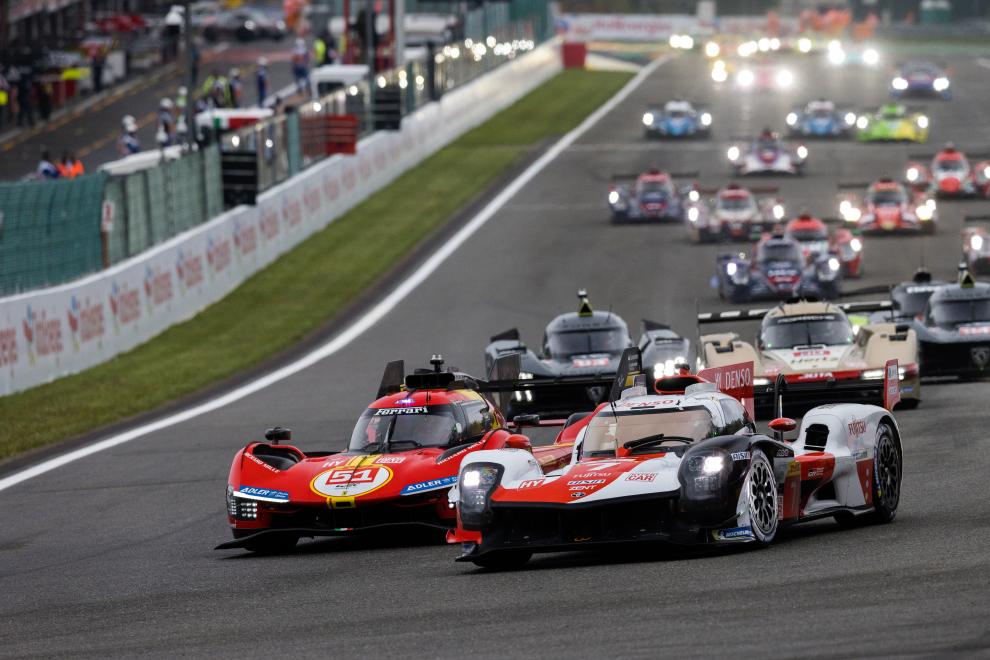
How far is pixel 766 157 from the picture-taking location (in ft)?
196

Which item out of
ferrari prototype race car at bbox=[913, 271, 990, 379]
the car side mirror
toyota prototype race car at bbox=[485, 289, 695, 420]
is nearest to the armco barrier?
toyota prototype race car at bbox=[485, 289, 695, 420]

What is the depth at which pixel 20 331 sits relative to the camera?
2853cm

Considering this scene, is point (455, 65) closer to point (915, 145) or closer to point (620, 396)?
point (915, 145)

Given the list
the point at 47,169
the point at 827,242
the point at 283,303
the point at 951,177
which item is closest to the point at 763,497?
the point at 283,303

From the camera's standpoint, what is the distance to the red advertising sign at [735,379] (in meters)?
17.2

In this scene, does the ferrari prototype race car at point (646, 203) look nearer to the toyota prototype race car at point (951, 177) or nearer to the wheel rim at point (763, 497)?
the toyota prototype race car at point (951, 177)

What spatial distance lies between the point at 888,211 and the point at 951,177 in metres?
7.17

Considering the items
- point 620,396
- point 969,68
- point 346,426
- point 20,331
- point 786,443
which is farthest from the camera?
point 969,68

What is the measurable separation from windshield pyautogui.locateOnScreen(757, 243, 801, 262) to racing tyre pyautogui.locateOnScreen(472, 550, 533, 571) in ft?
81.6

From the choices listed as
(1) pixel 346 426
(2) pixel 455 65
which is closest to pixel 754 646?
(1) pixel 346 426

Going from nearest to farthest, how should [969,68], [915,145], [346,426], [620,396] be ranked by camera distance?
1. [620,396]
2. [346,426]
3. [915,145]
4. [969,68]

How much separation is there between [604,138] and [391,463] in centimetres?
5270

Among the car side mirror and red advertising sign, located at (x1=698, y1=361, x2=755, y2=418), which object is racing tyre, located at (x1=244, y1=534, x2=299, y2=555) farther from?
red advertising sign, located at (x1=698, y1=361, x2=755, y2=418)

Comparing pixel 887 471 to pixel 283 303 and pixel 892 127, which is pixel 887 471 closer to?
pixel 283 303
